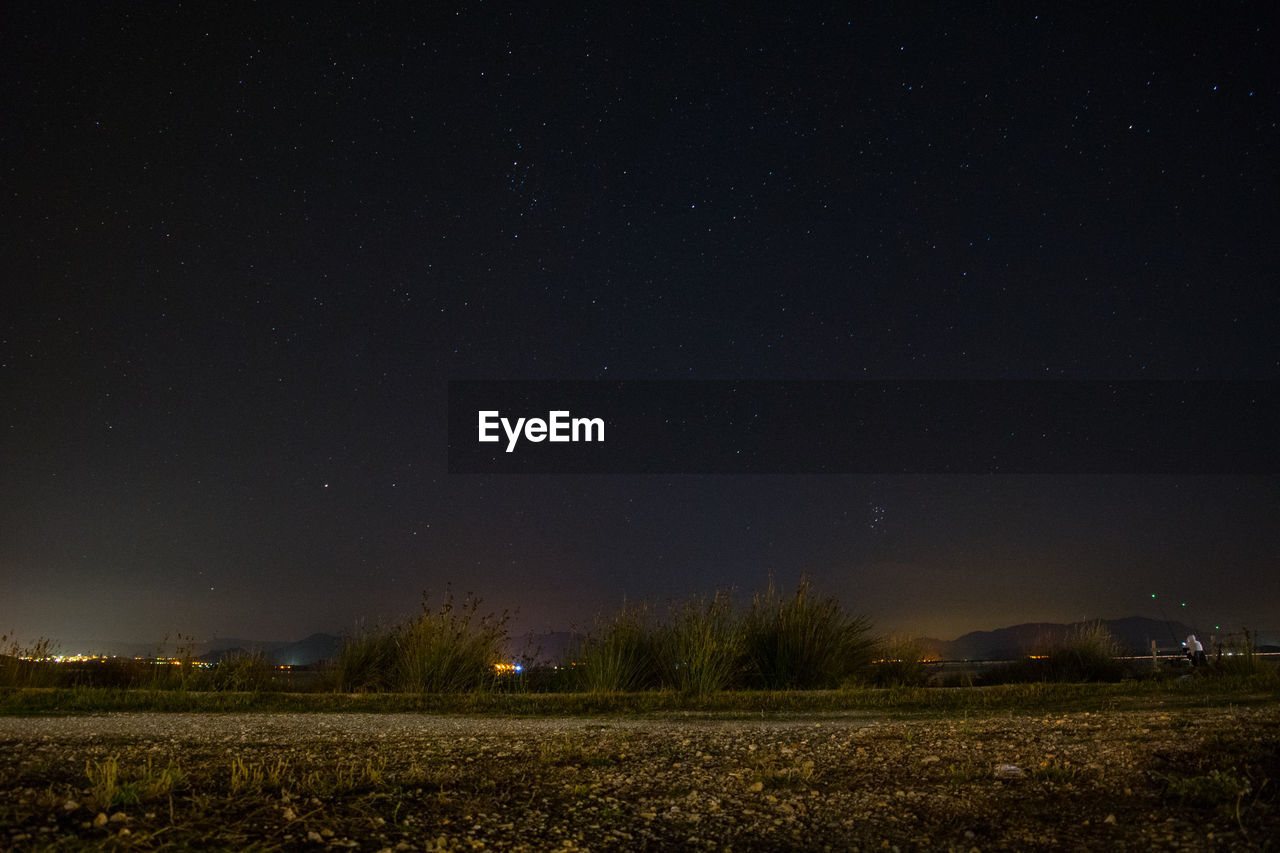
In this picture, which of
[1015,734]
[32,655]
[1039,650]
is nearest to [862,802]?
[1015,734]

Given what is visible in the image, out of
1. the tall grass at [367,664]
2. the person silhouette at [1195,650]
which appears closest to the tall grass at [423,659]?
the tall grass at [367,664]

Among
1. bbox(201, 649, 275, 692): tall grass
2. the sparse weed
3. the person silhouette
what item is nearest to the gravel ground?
the sparse weed

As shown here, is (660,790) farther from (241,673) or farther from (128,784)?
(241,673)

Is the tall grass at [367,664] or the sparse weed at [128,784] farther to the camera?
the tall grass at [367,664]

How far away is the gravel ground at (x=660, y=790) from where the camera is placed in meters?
3.21

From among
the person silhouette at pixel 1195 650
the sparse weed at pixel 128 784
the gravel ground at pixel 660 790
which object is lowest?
the person silhouette at pixel 1195 650

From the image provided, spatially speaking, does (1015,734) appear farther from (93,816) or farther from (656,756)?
(93,816)

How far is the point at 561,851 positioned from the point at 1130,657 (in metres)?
13.8

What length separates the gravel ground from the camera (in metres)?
3.21

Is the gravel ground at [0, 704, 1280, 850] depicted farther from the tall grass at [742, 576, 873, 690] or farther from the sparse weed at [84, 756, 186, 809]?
the tall grass at [742, 576, 873, 690]

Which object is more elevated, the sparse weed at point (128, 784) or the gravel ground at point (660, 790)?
the sparse weed at point (128, 784)

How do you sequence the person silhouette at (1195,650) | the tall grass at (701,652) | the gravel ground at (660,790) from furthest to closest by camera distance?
the person silhouette at (1195,650)
the tall grass at (701,652)
the gravel ground at (660,790)

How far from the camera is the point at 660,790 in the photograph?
164 inches

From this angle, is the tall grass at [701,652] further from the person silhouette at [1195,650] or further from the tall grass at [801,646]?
the person silhouette at [1195,650]
